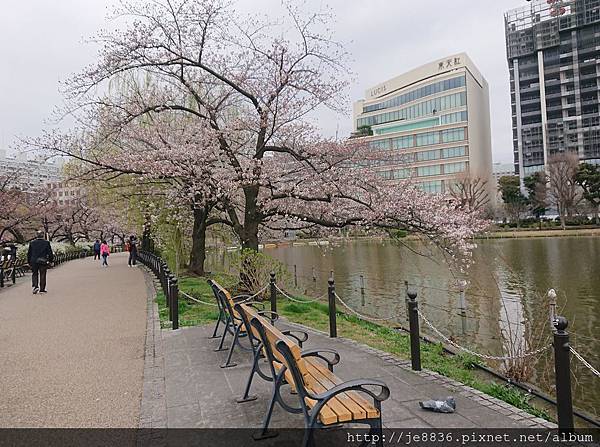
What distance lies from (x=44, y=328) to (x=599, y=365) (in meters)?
9.82

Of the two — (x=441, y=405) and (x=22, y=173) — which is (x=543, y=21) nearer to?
(x=22, y=173)

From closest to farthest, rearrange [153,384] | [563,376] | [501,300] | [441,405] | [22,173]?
[563,376] < [441,405] < [153,384] < [501,300] < [22,173]

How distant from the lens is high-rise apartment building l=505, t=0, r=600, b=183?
2840 inches

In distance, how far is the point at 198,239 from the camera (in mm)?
18844

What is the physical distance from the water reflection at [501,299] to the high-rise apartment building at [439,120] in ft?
150

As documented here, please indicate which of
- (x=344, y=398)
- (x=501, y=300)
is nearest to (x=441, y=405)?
(x=344, y=398)

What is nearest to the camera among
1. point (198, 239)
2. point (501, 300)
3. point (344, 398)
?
point (344, 398)

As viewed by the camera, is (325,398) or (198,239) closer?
(325,398)

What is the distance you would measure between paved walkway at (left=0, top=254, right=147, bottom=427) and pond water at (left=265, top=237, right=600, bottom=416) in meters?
5.33

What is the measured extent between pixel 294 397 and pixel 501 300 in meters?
9.16

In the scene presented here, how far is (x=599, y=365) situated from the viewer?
7637mm

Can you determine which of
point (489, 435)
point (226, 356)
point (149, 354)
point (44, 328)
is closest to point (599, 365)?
point (489, 435)

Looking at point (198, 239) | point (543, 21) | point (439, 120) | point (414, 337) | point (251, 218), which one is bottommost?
point (414, 337)

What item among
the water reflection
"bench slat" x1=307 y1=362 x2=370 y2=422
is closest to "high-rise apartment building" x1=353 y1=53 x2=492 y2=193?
the water reflection
